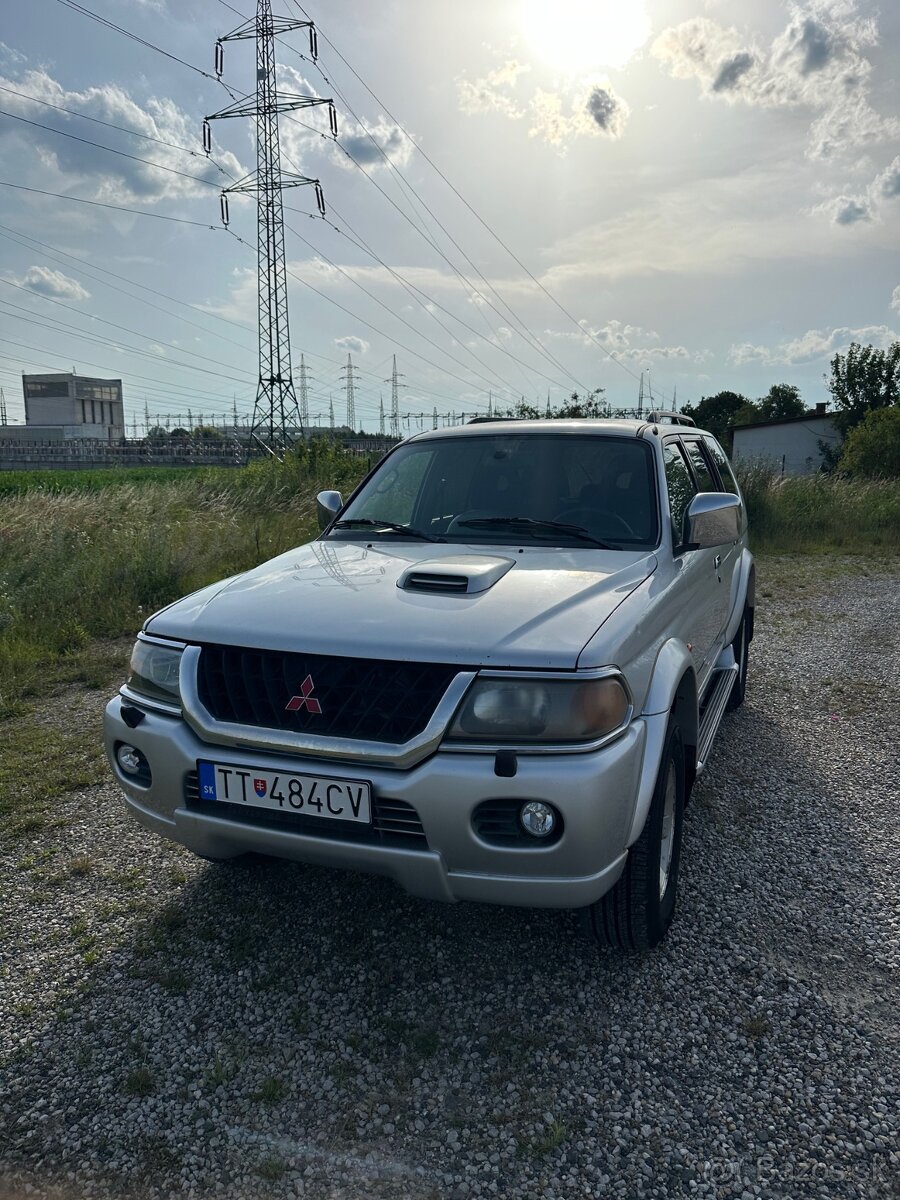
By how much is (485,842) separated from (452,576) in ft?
2.99

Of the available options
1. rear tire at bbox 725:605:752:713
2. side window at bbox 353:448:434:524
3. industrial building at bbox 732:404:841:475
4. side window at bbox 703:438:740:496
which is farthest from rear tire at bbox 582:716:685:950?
industrial building at bbox 732:404:841:475

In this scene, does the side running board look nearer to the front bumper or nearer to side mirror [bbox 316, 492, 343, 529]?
the front bumper

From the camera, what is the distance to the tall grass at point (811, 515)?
1498 cm

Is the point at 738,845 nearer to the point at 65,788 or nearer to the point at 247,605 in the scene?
the point at 247,605

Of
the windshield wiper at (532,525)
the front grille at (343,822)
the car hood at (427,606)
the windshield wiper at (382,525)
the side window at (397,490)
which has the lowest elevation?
the front grille at (343,822)

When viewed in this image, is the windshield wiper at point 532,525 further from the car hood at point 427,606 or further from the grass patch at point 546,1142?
the grass patch at point 546,1142

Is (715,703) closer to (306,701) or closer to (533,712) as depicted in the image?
(533,712)

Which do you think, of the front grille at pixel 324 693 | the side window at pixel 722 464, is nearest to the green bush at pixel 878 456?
the side window at pixel 722 464

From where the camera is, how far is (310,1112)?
210cm

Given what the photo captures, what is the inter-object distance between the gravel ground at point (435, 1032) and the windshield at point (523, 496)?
1458mm

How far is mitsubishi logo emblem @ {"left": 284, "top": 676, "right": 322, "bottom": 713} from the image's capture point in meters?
2.36

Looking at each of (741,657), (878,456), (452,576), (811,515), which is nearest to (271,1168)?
(452,576)

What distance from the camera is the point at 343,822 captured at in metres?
2.29

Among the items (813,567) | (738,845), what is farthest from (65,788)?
(813,567)
